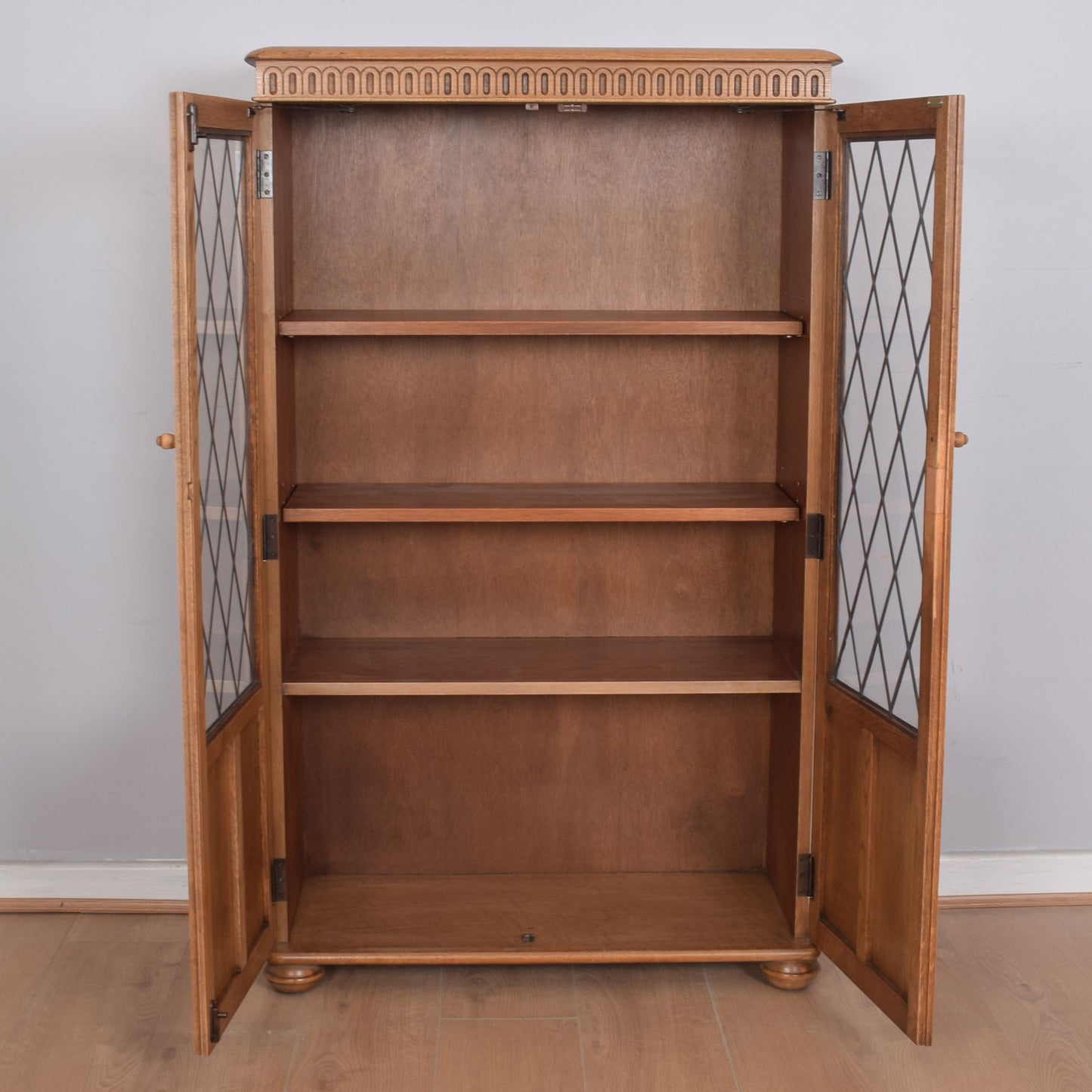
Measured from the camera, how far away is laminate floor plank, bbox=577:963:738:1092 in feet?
8.08

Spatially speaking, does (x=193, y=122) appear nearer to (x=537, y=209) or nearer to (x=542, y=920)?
(x=537, y=209)

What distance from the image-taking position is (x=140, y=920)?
3.11 m

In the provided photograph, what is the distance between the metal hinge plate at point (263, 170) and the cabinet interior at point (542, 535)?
107mm

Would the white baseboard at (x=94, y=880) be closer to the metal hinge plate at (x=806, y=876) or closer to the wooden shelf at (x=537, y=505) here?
the wooden shelf at (x=537, y=505)

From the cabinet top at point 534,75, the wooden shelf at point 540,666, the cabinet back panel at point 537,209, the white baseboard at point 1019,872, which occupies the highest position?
the cabinet top at point 534,75

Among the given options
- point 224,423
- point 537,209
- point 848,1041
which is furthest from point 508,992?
point 537,209

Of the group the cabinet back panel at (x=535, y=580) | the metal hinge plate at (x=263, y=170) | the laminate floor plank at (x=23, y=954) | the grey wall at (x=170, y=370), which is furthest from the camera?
the cabinet back panel at (x=535, y=580)

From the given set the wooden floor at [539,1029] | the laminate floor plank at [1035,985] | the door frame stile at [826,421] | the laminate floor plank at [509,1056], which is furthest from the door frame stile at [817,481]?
the laminate floor plank at [509,1056]

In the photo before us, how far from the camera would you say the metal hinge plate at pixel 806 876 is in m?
2.77

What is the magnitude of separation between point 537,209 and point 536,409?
44 cm

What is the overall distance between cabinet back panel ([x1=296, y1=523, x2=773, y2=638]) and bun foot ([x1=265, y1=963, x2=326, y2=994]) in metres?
0.74

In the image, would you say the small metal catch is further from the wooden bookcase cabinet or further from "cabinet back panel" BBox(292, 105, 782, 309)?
"cabinet back panel" BBox(292, 105, 782, 309)

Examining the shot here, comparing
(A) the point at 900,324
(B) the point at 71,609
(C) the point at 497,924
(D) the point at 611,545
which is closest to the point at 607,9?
(A) the point at 900,324

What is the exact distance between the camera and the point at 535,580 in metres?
2.99
